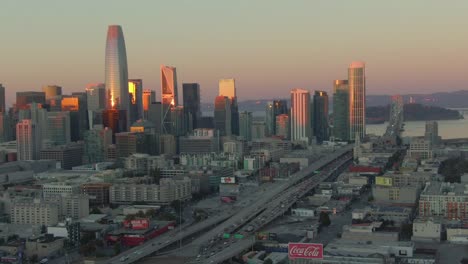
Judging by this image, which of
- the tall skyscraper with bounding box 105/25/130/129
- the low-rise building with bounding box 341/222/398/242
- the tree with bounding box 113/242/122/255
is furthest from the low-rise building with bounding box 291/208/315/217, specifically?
the tall skyscraper with bounding box 105/25/130/129

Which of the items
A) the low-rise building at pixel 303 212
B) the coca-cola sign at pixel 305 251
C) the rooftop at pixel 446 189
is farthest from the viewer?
the low-rise building at pixel 303 212

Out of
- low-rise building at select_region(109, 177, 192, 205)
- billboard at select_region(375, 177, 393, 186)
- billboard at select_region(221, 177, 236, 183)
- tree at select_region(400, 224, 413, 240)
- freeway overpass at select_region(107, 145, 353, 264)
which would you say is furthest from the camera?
billboard at select_region(221, 177, 236, 183)

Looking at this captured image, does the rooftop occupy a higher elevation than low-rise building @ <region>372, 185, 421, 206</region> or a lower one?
higher

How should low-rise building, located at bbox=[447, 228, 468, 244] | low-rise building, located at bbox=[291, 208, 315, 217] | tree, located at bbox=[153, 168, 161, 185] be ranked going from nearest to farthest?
low-rise building, located at bbox=[447, 228, 468, 244], low-rise building, located at bbox=[291, 208, 315, 217], tree, located at bbox=[153, 168, 161, 185]

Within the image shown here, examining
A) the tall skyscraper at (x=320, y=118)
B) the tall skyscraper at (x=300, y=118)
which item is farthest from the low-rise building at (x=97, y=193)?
the tall skyscraper at (x=320, y=118)

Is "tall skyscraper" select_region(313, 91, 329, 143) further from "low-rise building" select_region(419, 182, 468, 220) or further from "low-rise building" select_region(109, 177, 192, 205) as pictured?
"low-rise building" select_region(419, 182, 468, 220)

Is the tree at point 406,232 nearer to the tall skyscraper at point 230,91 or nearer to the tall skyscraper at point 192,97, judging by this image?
the tall skyscraper at point 230,91

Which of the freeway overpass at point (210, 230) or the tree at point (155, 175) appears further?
the tree at point (155, 175)

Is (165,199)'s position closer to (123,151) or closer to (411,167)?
(411,167)
